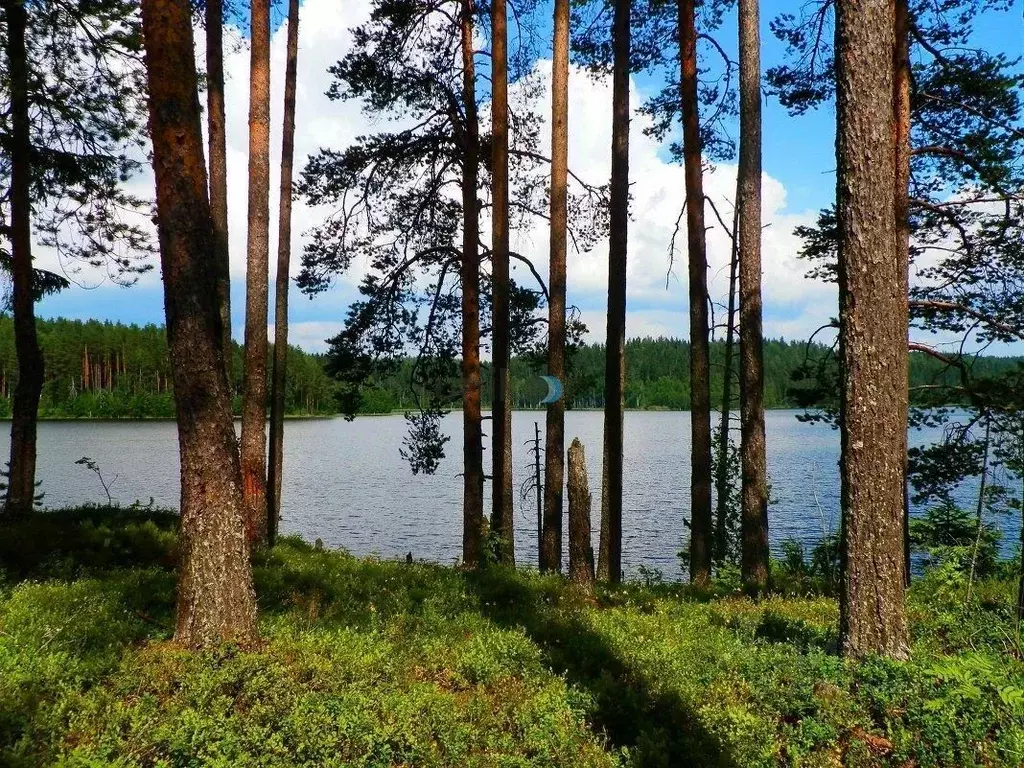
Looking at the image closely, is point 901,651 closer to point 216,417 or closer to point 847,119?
point 847,119

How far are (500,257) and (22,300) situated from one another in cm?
798

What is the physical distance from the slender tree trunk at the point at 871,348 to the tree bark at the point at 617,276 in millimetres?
6296

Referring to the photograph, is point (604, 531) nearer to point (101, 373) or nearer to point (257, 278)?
point (257, 278)

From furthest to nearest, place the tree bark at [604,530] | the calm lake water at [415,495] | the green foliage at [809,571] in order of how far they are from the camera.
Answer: the calm lake water at [415,495]
the tree bark at [604,530]
the green foliage at [809,571]

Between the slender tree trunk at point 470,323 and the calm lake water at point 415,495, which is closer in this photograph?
the slender tree trunk at point 470,323

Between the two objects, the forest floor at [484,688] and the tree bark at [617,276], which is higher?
the tree bark at [617,276]

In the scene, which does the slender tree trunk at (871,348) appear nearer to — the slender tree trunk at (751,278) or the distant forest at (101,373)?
the slender tree trunk at (751,278)

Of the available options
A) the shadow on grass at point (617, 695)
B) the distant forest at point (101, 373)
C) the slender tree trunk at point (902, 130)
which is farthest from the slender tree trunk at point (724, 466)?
the distant forest at point (101, 373)

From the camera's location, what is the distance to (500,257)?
1195 cm

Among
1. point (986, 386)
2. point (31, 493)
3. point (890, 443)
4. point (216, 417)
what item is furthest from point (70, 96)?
point (986, 386)

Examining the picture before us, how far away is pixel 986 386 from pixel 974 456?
1.39 metres

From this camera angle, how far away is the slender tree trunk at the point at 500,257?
11953 mm

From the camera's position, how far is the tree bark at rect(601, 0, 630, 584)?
11633mm

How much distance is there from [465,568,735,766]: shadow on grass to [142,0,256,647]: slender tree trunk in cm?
271
